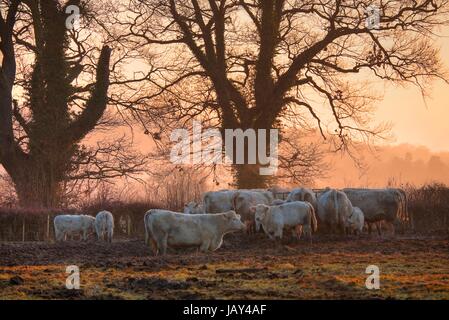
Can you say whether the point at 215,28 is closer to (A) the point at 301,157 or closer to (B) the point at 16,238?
(A) the point at 301,157

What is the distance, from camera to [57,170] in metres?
34.2

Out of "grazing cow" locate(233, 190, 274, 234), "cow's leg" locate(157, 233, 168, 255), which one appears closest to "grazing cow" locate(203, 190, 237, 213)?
"grazing cow" locate(233, 190, 274, 234)

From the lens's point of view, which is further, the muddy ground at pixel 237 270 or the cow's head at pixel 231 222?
the cow's head at pixel 231 222

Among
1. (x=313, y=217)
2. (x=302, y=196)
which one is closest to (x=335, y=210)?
(x=302, y=196)

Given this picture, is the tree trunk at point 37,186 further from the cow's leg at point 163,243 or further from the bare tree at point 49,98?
the cow's leg at point 163,243

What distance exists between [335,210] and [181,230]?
5733 millimetres

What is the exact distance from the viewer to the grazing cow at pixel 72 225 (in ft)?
88.6

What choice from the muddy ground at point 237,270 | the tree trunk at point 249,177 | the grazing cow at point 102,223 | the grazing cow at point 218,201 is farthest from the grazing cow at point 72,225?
the tree trunk at point 249,177

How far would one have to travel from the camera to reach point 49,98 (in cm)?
3503

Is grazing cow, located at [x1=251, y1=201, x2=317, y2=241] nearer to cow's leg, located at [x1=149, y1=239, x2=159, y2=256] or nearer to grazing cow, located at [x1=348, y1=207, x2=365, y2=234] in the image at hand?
grazing cow, located at [x1=348, y1=207, x2=365, y2=234]

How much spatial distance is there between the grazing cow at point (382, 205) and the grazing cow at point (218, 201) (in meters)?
3.58

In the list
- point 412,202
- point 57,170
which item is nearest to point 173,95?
point 57,170

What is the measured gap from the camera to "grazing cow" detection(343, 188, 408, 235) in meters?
27.2

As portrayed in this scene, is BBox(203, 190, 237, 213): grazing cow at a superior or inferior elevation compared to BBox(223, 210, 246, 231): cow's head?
superior
